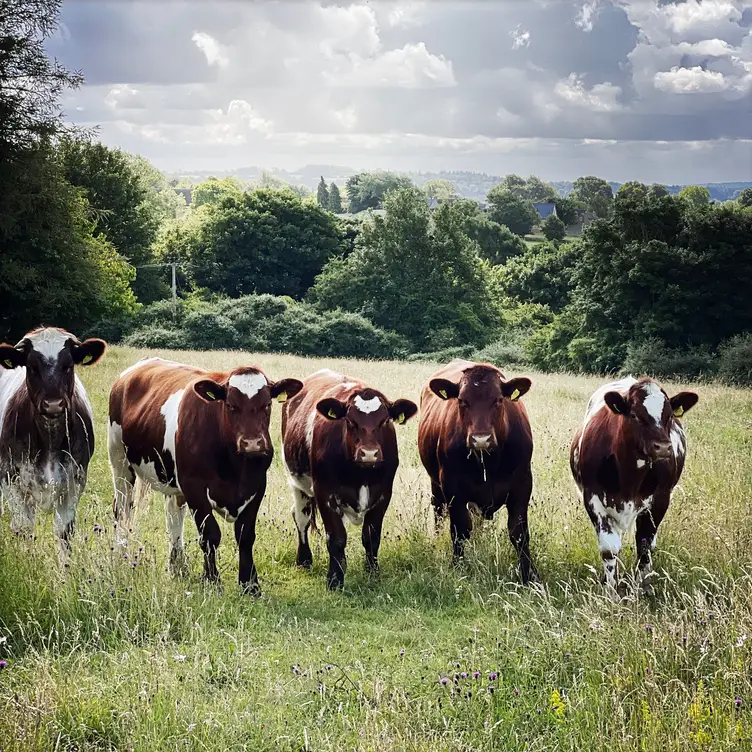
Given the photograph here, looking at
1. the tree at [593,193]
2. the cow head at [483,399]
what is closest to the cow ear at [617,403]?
the cow head at [483,399]

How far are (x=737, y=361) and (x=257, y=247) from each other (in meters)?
35.7

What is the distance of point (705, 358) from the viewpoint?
118ft

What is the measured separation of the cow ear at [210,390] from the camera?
7.30 meters

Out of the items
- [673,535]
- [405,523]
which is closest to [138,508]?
[405,523]

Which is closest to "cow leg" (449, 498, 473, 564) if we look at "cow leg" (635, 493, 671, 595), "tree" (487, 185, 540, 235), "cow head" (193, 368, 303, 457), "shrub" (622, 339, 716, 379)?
"cow leg" (635, 493, 671, 595)

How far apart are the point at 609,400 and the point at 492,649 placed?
2.40 m

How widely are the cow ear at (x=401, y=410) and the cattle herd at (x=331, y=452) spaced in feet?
0.05

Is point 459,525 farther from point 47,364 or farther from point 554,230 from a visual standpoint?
point 554,230

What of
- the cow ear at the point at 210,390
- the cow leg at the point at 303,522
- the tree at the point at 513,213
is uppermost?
the tree at the point at 513,213

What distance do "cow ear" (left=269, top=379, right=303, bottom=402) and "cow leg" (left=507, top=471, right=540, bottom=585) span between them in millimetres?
2188

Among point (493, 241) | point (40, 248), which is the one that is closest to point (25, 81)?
point (40, 248)

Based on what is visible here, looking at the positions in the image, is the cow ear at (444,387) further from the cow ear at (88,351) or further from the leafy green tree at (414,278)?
the leafy green tree at (414,278)

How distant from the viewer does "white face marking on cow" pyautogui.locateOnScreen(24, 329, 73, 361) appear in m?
7.32

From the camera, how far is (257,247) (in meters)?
60.4
